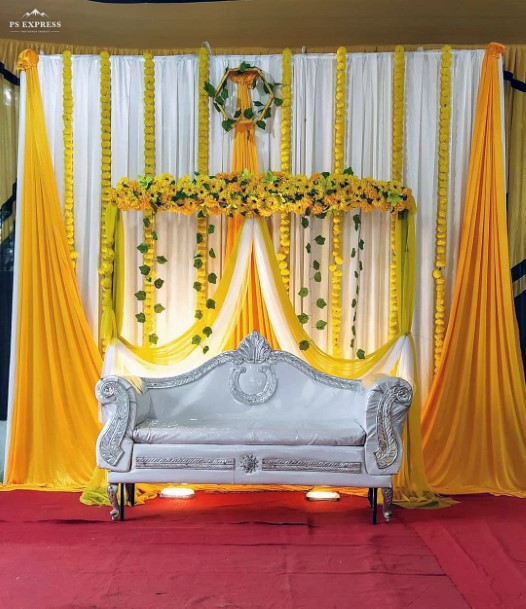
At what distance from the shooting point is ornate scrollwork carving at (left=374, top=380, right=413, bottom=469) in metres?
3.94

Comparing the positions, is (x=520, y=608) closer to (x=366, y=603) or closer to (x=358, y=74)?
(x=366, y=603)

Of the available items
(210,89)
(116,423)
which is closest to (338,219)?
(210,89)

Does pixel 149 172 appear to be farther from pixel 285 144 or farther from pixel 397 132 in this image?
pixel 397 132

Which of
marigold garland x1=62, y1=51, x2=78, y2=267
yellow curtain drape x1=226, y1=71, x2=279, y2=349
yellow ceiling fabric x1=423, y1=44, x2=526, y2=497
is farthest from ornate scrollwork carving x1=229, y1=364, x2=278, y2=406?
marigold garland x1=62, y1=51, x2=78, y2=267

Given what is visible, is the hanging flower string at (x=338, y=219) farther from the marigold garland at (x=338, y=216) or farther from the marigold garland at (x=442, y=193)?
the marigold garland at (x=442, y=193)

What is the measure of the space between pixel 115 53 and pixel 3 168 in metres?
1.07

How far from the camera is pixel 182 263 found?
4.89 m

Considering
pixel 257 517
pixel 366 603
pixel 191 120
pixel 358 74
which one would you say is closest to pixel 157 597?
pixel 366 603

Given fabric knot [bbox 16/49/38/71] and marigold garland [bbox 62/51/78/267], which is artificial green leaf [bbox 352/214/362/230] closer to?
marigold garland [bbox 62/51/78/267]

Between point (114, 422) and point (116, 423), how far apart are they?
12 millimetres

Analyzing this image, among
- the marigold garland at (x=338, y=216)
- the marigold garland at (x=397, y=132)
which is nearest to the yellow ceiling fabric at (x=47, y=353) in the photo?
the marigold garland at (x=338, y=216)

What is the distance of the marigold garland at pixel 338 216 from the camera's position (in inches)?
187

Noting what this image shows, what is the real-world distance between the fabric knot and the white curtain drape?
0.10 metres

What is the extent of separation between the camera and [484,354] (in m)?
4.67
